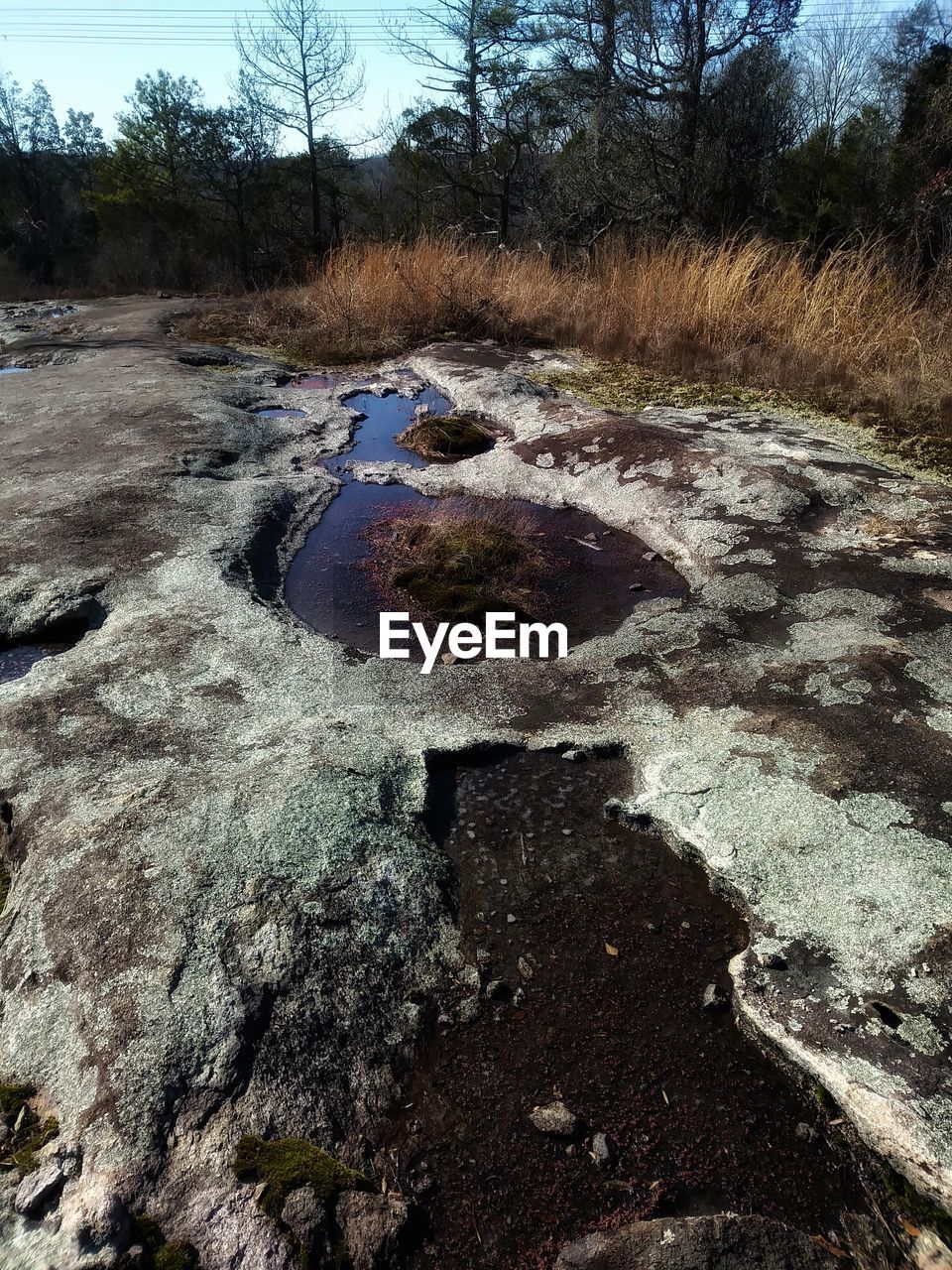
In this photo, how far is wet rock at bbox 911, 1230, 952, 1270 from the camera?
1174 mm

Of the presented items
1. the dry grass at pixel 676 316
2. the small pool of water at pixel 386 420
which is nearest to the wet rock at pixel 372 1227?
the small pool of water at pixel 386 420

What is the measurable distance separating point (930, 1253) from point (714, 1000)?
50 cm

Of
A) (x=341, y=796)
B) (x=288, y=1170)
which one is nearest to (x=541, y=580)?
(x=341, y=796)

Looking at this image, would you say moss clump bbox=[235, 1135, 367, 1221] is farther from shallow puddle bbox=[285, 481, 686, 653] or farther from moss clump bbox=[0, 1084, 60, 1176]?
shallow puddle bbox=[285, 481, 686, 653]

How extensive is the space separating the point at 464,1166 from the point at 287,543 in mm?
2936

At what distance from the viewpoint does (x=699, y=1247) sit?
1.20m

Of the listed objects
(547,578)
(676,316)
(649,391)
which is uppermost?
(676,316)

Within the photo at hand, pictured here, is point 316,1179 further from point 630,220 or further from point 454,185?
point 454,185

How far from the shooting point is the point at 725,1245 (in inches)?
47.3

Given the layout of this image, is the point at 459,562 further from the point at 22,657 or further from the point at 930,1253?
the point at 930,1253

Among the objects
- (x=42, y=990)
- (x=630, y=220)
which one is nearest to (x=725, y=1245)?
(x=42, y=990)

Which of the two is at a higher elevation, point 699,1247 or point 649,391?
point 649,391

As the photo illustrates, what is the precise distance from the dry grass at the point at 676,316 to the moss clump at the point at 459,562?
2834mm

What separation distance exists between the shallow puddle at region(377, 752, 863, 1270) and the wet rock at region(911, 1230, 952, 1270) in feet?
0.31
